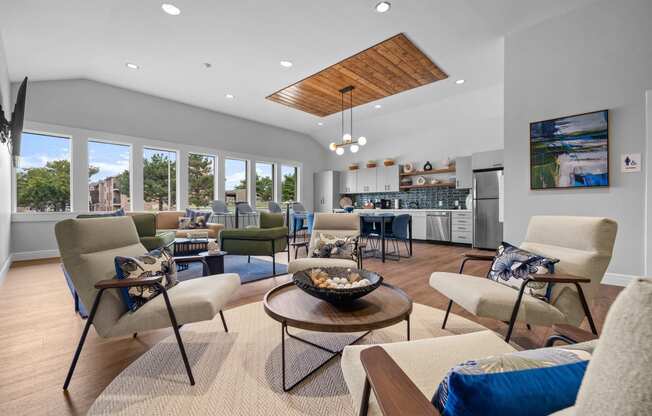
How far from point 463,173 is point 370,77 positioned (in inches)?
129

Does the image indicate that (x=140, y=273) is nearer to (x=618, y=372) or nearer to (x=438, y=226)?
(x=618, y=372)

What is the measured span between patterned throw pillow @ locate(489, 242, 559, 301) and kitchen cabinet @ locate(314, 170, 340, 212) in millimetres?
7017

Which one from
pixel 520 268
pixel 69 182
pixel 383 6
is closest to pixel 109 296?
pixel 520 268

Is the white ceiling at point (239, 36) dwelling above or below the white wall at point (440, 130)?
above

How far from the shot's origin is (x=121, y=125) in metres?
5.78

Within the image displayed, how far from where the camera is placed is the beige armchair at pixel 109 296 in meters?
1.53

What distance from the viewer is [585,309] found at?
1620mm

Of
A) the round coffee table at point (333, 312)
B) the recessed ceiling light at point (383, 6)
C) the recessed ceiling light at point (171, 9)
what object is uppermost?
the recessed ceiling light at point (171, 9)

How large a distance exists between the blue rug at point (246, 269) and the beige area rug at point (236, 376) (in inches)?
59.3

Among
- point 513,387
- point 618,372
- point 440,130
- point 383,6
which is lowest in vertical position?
point 513,387

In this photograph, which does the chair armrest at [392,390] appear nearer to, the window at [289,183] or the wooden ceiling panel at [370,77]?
the wooden ceiling panel at [370,77]

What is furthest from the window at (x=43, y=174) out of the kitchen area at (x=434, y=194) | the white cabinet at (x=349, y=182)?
the white cabinet at (x=349, y=182)

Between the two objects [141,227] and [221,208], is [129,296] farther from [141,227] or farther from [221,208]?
[221,208]

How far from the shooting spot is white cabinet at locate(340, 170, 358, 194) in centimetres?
888
